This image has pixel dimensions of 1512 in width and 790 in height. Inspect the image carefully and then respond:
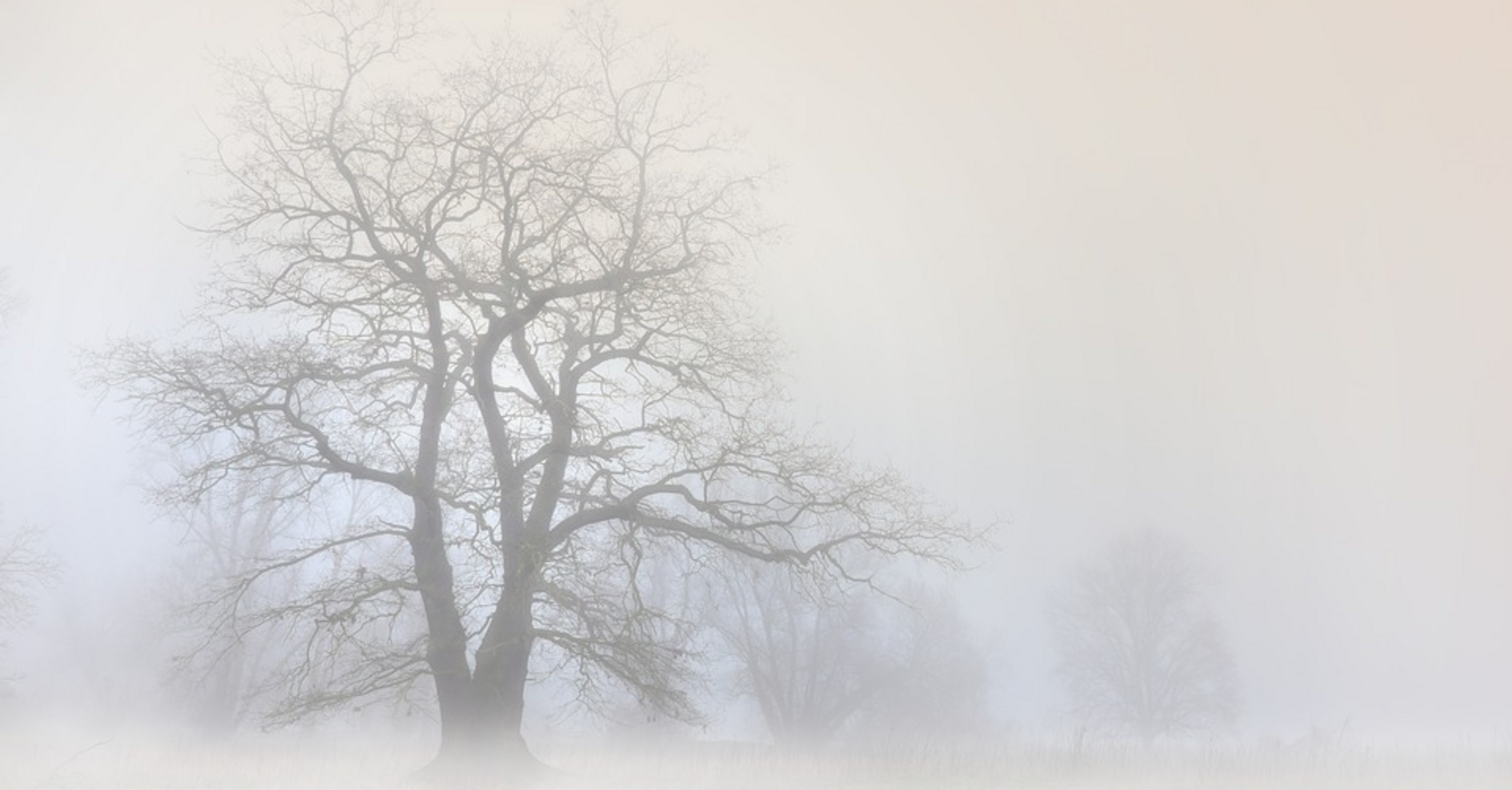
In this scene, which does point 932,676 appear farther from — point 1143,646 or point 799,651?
point 1143,646

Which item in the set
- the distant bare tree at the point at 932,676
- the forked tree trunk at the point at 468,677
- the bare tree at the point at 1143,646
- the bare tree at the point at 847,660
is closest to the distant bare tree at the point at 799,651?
the bare tree at the point at 847,660

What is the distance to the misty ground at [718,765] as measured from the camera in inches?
289

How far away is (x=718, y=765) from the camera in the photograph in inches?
312

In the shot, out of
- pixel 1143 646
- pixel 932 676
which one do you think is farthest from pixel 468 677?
pixel 1143 646

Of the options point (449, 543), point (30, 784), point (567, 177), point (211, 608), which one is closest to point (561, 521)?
point (449, 543)

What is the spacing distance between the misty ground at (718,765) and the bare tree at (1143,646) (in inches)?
26.2

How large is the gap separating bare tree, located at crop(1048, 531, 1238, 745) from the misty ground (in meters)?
0.67

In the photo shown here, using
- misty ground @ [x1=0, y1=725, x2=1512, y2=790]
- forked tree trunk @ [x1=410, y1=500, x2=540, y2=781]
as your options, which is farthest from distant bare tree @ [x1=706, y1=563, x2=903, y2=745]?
forked tree trunk @ [x1=410, y1=500, x2=540, y2=781]

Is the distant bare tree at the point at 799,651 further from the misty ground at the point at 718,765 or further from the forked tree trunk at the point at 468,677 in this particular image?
the forked tree trunk at the point at 468,677

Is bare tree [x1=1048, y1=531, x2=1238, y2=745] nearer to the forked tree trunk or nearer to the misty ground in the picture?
the misty ground

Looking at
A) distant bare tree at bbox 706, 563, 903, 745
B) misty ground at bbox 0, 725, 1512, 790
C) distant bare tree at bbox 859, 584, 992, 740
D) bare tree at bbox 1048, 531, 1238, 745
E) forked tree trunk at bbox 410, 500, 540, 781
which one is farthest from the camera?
bare tree at bbox 1048, 531, 1238, 745

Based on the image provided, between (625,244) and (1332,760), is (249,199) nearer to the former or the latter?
(625,244)

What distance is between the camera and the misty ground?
24.0ft

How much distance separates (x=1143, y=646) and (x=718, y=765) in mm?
4597
